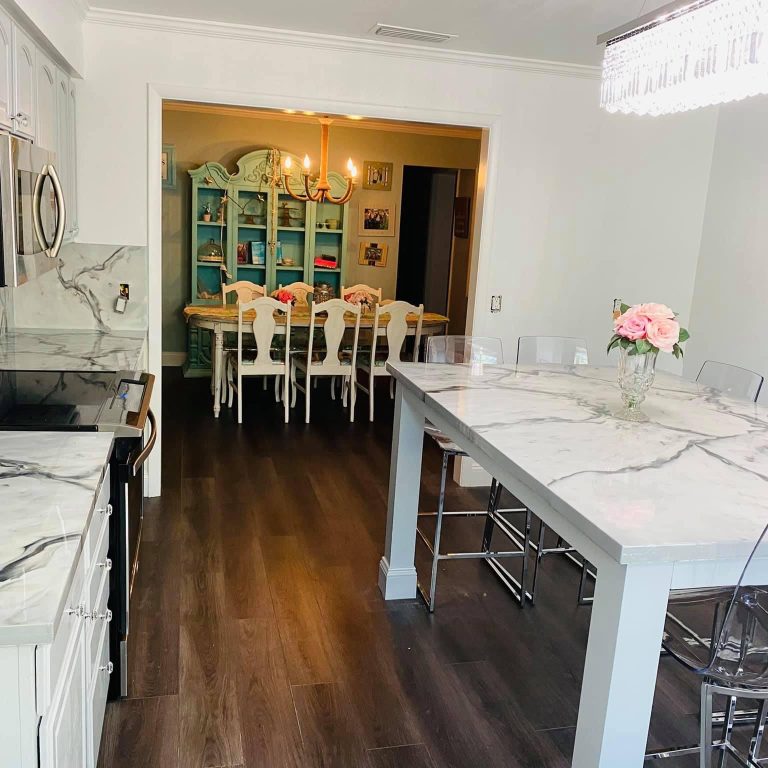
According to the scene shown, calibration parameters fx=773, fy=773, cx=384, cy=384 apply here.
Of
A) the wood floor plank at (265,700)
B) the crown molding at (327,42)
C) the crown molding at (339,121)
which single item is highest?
the crown molding at (339,121)

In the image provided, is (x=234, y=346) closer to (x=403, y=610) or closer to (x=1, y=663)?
(x=403, y=610)

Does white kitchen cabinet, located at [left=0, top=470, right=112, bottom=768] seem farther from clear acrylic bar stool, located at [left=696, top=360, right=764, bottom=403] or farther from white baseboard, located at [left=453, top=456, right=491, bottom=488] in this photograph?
white baseboard, located at [left=453, top=456, right=491, bottom=488]

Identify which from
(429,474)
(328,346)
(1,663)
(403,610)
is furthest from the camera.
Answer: (328,346)

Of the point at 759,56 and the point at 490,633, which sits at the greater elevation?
the point at 759,56

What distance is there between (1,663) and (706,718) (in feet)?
4.96

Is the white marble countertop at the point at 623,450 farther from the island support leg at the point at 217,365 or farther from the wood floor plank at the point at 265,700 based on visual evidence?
the island support leg at the point at 217,365

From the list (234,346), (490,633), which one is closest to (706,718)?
(490,633)

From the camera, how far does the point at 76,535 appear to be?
1519mm

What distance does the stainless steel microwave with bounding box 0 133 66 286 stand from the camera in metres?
1.89

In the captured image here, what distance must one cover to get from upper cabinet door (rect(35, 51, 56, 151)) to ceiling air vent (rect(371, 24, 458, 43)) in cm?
149

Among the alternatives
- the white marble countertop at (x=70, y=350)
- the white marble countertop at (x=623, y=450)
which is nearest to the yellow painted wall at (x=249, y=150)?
the white marble countertop at (x=70, y=350)

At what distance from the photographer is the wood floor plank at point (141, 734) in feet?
7.03

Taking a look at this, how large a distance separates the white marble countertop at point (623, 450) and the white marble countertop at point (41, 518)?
104cm

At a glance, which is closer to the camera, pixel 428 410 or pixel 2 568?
pixel 2 568
